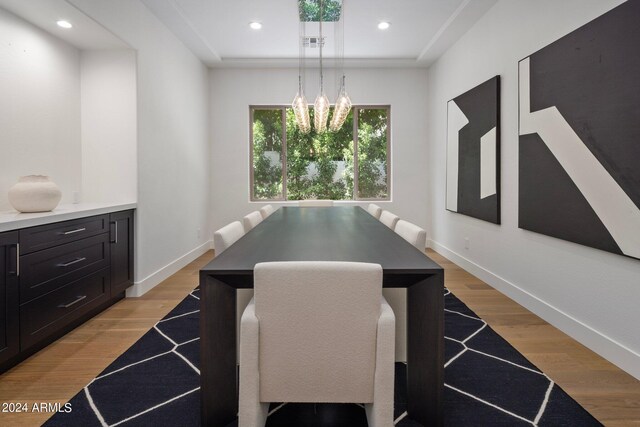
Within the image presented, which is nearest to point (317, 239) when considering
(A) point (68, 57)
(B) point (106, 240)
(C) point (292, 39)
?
(B) point (106, 240)

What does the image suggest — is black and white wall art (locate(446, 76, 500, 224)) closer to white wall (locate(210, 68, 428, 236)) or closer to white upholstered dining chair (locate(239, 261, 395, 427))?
white wall (locate(210, 68, 428, 236))

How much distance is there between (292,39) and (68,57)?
7.94ft

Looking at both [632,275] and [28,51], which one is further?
[28,51]

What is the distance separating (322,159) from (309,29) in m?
2.19

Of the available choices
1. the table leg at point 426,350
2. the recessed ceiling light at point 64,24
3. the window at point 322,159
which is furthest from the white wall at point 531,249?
the recessed ceiling light at point 64,24

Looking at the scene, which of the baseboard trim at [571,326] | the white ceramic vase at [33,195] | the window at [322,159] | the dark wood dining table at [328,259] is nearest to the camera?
the dark wood dining table at [328,259]

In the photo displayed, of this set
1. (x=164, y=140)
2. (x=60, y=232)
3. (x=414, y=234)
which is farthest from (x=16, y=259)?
(x=164, y=140)

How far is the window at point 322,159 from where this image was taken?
6172 millimetres

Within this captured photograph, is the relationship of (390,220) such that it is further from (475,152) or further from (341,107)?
(475,152)

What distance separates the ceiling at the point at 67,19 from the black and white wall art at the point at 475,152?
342 centimetres

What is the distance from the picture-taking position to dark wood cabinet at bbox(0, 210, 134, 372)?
2.13 m

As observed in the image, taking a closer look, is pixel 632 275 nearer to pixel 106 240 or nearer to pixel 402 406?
pixel 402 406

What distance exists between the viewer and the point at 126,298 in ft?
11.8

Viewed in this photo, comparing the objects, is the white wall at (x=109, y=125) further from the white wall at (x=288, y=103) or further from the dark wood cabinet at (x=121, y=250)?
the white wall at (x=288, y=103)
